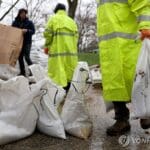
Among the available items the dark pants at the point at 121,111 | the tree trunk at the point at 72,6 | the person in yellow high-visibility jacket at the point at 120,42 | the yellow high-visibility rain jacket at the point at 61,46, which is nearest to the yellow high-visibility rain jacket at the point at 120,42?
the person in yellow high-visibility jacket at the point at 120,42

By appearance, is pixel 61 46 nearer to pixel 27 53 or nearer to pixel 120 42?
pixel 27 53

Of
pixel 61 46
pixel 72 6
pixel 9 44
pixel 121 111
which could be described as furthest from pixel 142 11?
pixel 72 6

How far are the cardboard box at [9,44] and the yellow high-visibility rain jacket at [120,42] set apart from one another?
1.95 m

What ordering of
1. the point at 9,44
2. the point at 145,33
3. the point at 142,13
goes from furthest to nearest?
the point at 9,44 → the point at 142,13 → the point at 145,33

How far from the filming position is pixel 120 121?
15.5 ft

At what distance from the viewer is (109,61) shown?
446cm

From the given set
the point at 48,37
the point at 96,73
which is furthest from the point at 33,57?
the point at 48,37

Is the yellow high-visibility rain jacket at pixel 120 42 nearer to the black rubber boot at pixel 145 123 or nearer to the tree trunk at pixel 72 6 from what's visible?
the black rubber boot at pixel 145 123

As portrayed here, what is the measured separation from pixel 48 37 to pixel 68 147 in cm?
373

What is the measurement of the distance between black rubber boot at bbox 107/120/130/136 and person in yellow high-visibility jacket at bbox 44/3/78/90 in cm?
293

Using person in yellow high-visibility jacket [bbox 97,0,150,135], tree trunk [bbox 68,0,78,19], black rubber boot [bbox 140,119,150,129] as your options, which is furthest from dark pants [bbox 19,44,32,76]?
tree trunk [bbox 68,0,78,19]

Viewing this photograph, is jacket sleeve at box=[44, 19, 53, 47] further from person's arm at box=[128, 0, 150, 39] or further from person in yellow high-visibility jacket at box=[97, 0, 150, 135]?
person's arm at box=[128, 0, 150, 39]

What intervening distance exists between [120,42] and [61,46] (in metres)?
3.33

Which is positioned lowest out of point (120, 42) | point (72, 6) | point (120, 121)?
point (120, 121)
